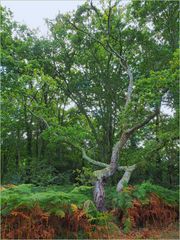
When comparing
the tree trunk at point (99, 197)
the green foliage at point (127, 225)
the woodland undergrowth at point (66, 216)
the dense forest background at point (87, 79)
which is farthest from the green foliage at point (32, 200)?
the dense forest background at point (87, 79)

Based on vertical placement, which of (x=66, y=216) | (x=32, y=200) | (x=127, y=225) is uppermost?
(x=32, y=200)

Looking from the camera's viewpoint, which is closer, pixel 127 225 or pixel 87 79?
pixel 127 225

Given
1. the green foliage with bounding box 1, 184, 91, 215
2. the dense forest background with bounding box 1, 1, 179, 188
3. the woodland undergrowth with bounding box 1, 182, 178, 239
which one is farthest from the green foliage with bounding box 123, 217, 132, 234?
the dense forest background with bounding box 1, 1, 179, 188

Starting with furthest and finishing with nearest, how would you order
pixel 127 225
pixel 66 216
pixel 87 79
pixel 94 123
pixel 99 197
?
pixel 94 123, pixel 87 79, pixel 99 197, pixel 127 225, pixel 66 216

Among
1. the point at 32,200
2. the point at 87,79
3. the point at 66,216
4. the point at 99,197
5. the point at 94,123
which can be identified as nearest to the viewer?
the point at 32,200

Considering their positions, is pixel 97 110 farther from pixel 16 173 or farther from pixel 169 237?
pixel 169 237

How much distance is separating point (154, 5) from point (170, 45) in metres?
1.69

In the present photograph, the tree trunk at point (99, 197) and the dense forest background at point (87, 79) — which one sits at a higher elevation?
the dense forest background at point (87, 79)

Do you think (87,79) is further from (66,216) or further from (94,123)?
(66,216)

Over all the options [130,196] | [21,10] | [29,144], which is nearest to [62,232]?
[130,196]

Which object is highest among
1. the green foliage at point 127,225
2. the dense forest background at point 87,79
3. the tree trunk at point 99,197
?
the dense forest background at point 87,79

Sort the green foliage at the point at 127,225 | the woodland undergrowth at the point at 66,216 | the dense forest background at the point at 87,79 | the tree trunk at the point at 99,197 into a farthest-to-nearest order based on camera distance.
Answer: the dense forest background at the point at 87,79 < the tree trunk at the point at 99,197 < the green foliage at the point at 127,225 < the woodland undergrowth at the point at 66,216

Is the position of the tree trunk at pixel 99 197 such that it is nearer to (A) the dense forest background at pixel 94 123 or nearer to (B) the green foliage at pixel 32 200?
(A) the dense forest background at pixel 94 123

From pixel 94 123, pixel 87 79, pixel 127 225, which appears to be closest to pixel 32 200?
pixel 127 225
